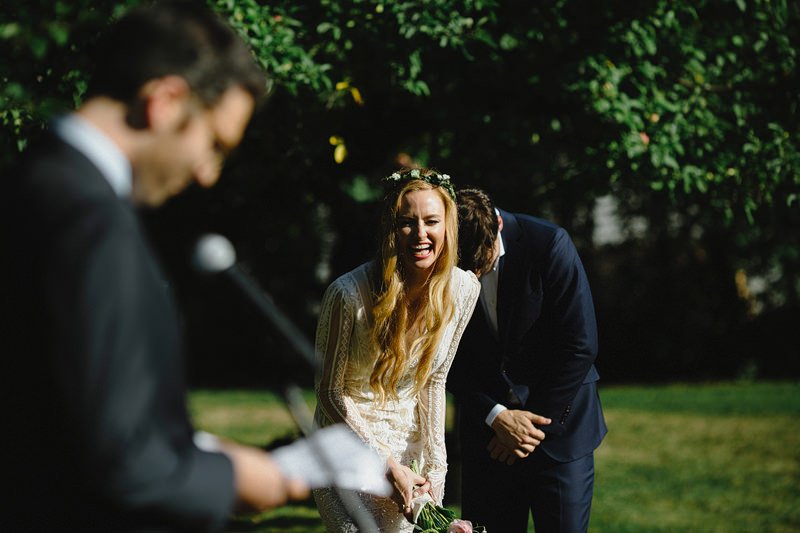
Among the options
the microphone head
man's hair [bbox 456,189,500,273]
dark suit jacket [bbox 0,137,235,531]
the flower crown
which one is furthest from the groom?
dark suit jacket [bbox 0,137,235,531]

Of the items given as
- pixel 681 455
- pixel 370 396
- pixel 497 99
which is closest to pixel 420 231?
pixel 370 396

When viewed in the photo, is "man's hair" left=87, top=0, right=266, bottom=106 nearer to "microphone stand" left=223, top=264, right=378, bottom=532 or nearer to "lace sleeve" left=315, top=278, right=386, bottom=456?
"microphone stand" left=223, top=264, right=378, bottom=532

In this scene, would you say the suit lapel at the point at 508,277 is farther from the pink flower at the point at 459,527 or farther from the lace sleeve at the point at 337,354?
the pink flower at the point at 459,527

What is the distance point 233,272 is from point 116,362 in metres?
0.47

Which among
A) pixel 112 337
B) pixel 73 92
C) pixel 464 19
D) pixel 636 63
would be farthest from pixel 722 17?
pixel 112 337

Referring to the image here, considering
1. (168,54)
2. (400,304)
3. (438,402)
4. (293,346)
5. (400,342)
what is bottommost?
(438,402)

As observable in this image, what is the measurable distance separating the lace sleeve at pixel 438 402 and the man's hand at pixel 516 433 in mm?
366

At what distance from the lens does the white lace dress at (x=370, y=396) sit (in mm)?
3826

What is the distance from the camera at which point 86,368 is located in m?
1.39

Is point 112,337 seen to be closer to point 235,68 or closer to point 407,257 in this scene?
point 235,68

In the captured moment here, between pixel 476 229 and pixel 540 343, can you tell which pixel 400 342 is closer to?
pixel 476 229

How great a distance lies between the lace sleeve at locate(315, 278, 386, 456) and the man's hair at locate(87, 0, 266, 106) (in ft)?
7.12

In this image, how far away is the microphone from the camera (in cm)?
176

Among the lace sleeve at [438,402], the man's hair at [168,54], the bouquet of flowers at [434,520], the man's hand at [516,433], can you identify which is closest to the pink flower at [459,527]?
the bouquet of flowers at [434,520]
